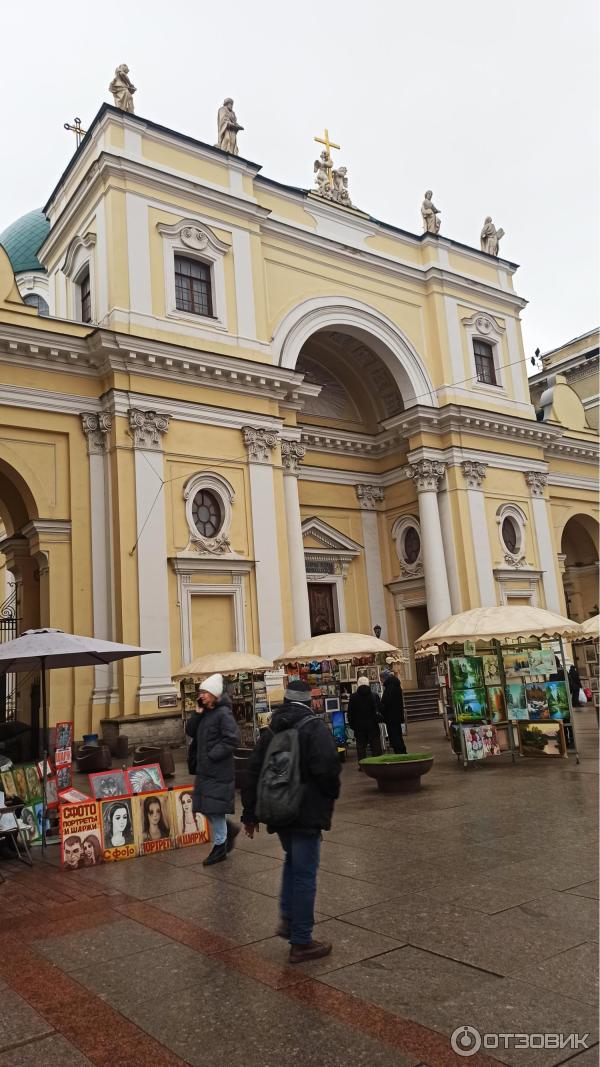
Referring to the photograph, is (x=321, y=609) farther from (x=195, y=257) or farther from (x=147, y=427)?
(x=195, y=257)

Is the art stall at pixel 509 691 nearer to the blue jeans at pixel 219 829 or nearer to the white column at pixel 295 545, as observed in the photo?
the blue jeans at pixel 219 829

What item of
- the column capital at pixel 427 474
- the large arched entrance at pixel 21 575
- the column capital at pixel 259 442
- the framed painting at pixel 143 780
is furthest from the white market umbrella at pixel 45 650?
the column capital at pixel 427 474

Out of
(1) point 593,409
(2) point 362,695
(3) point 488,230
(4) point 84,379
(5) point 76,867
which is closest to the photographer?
(5) point 76,867

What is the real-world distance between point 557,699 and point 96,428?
39.3 feet

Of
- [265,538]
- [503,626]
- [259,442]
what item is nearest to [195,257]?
[259,442]

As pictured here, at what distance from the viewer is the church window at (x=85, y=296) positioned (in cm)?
2103

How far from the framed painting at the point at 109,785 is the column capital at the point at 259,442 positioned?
1282 centimetres

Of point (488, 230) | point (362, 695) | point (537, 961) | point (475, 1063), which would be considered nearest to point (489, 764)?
point (362, 695)

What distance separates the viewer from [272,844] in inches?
325

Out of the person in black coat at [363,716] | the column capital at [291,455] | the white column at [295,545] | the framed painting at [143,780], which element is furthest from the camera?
the column capital at [291,455]

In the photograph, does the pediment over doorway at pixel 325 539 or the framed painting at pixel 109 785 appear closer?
the framed painting at pixel 109 785

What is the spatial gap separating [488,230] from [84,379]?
1814cm

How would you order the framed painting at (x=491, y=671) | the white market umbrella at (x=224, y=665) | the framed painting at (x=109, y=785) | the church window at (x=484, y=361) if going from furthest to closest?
1. the church window at (x=484, y=361)
2. the white market umbrella at (x=224, y=665)
3. the framed painting at (x=491, y=671)
4. the framed painting at (x=109, y=785)

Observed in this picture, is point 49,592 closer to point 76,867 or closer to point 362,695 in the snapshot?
point 362,695
